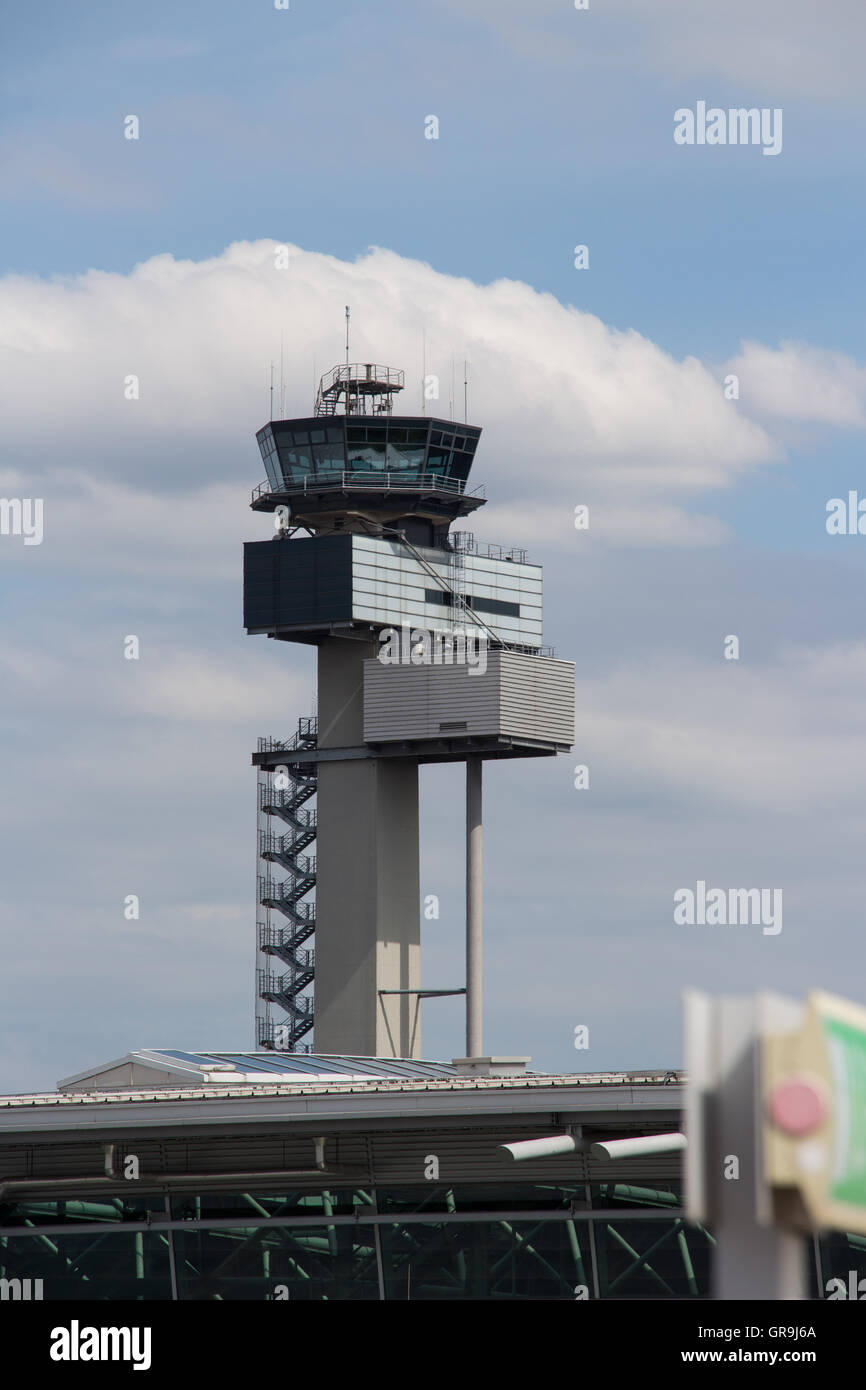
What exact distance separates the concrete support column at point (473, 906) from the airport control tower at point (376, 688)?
0.10 metres

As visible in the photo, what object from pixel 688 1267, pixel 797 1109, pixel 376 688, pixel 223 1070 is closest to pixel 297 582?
pixel 376 688

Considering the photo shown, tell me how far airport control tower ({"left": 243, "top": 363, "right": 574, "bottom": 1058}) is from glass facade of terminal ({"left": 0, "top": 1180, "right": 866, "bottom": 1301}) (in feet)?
196

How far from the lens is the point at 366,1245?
4972 cm

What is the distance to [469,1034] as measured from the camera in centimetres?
11125

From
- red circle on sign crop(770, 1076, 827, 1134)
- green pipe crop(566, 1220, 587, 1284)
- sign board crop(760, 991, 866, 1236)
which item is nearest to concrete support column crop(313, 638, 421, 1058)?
green pipe crop(566, 1220, 587, 1284)

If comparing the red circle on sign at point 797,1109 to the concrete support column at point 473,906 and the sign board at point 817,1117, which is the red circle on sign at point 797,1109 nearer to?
the sign board at point 817,1117

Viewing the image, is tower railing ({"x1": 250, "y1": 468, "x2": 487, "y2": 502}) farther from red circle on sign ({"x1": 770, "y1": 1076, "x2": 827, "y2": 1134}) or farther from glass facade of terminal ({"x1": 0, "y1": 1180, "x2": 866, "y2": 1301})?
red circle on sign ({"x1": 770, "y1": 1076, "x2": 827, "y2": 1134})

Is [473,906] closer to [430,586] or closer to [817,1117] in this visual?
[430,586]

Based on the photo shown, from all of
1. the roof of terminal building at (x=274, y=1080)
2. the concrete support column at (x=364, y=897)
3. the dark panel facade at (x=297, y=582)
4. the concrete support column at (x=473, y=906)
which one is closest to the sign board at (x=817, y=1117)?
the roof of terminal building at (x=274, y=1080)

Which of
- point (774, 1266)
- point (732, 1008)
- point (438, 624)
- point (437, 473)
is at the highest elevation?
point (437, 473)

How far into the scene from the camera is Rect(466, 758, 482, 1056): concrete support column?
4385 inches
